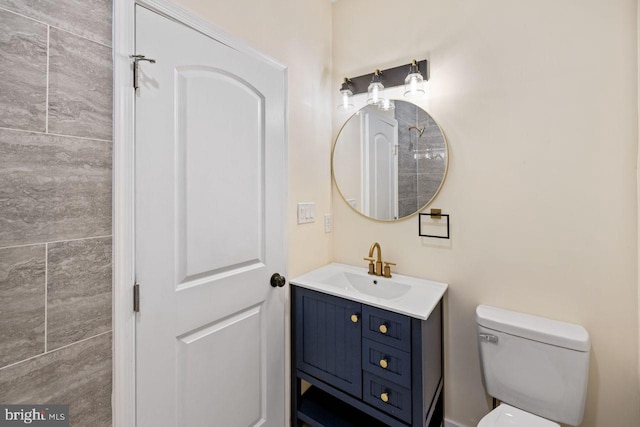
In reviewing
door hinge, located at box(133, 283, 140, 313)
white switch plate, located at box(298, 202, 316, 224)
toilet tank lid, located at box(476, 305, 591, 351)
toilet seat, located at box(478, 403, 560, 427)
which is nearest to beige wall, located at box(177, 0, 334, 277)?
white switch plate, located at box(298, 202, 316, 224)

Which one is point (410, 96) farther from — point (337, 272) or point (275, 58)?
point (337, 272)

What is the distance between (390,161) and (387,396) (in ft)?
4.06

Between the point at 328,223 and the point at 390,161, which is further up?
the point at 390,161

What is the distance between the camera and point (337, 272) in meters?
1.78

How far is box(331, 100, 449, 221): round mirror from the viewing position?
1608 millimetres

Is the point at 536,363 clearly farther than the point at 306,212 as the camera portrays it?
No

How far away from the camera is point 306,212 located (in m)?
1.72

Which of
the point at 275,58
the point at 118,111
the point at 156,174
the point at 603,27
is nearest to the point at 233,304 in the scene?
the point at 156,174

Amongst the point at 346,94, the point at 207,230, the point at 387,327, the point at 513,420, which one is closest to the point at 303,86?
the point at 346,94

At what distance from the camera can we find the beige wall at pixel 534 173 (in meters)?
1.19

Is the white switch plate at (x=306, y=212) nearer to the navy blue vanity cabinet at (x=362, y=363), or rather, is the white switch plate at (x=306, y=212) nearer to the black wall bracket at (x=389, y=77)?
the navy blue vanity cabinet at (x=362, y=363)

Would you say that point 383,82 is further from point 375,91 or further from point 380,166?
point 380,166

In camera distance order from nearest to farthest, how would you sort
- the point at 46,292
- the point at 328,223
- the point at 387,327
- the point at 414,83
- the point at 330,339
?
the point at 46,292, the point at 387,327, the point at 330,339, the point at 414,83, the point at 328,223

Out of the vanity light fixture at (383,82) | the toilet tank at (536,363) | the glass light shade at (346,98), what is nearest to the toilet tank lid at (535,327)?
Answer: the toilet tank at (536,363)
